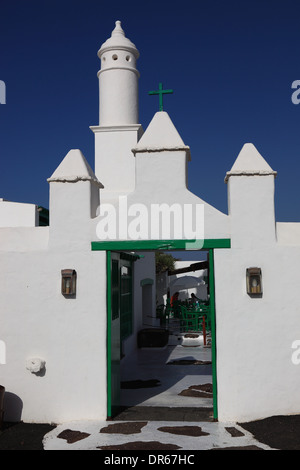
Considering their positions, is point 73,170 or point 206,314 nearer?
point 73,170

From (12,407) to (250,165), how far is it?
5.96m

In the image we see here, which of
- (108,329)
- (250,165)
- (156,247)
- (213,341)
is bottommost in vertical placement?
(213,341)

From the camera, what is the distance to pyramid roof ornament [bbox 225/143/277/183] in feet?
24.5

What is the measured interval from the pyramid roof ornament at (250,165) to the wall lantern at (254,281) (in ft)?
5.57

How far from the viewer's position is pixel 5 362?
7562mm

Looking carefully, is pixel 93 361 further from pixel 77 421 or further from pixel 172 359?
pixel 172 359

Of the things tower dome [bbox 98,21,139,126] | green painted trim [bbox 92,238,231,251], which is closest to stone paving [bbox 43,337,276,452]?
green painted trim [bbox 92,238,231,251]

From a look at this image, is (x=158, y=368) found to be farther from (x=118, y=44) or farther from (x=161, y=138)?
(x=118, y=44)

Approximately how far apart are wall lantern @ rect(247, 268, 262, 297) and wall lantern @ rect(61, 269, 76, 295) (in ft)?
9.91

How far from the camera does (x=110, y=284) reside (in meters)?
7.57

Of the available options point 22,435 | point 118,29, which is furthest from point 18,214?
point 22,435

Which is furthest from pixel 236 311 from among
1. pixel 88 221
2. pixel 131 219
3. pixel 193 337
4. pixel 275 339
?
pixel 193 337

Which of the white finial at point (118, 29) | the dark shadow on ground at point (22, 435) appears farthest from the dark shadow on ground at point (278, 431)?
the white finial at point (118, 29)

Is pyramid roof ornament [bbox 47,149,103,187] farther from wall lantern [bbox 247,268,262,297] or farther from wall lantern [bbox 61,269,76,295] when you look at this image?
wall lantern [bbox 247,268,262,297]
